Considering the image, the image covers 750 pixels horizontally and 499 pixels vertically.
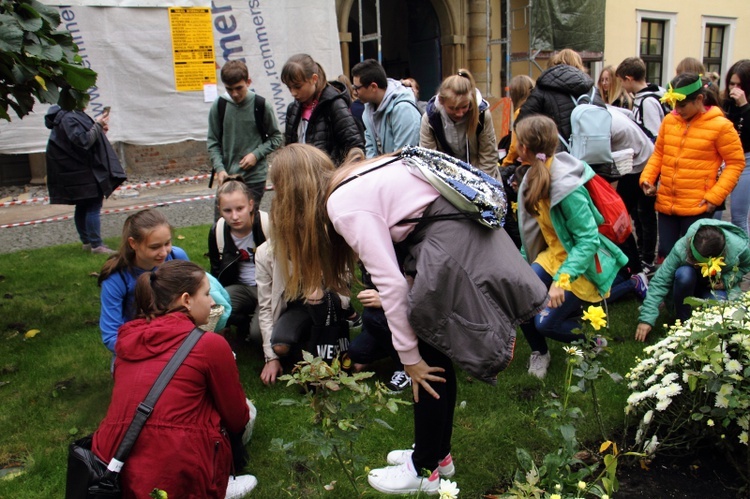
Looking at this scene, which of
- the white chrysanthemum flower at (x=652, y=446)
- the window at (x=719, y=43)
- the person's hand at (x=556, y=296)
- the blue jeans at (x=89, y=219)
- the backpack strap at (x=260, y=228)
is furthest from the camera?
the window at (x=719, y=43)

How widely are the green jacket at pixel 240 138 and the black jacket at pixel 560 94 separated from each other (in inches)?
81.8

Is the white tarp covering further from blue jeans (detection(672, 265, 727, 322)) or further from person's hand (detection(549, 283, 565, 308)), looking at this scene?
person's hand (detection(549, 283, 565, 308))

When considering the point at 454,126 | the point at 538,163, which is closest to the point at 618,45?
the point at 454,126

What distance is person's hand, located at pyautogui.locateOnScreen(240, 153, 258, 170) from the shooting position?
5.28 meters

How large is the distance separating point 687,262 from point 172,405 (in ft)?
10.9

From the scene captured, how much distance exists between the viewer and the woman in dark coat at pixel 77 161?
652 centimetres

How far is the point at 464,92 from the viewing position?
15.1ft

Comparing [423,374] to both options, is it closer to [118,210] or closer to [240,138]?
[240,138]

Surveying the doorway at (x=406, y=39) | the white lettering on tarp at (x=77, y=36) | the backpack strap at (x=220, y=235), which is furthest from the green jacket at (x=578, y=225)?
the doorway at (x=406, y=39)

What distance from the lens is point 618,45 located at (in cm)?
1688

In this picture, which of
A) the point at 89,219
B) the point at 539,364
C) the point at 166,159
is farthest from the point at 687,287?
the point at 166,159

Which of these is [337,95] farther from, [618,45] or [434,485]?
[618,45]

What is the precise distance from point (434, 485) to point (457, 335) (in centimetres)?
83

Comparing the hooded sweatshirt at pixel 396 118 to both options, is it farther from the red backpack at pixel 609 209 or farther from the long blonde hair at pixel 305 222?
the long blonde hair at pixel 305 222
